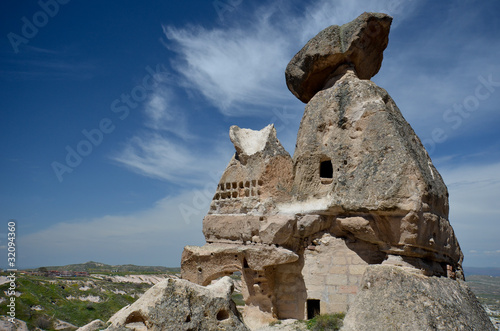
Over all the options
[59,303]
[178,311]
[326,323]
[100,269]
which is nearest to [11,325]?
[59,303]

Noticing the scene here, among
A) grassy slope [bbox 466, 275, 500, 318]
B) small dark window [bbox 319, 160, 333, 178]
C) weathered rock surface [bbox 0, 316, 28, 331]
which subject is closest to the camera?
small dark window [bbox 319, 160, 333, 178]

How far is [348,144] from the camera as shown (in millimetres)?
8594

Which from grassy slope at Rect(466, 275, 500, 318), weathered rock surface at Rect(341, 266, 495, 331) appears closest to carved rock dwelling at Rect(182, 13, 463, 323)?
weathered rock surface at Rect(341, 266, 495, 331)

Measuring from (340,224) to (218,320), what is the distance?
13.1 ft

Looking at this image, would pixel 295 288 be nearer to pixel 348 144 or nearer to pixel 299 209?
pixel 299 209

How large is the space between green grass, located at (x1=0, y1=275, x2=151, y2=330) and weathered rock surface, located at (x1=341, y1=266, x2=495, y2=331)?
16.4m

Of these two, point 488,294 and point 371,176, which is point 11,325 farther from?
point 488,294

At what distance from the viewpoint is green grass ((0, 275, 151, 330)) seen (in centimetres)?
1792

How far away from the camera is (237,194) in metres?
10.1

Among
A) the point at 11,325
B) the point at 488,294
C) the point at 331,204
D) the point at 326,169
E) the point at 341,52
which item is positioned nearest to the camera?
the point at 331,204

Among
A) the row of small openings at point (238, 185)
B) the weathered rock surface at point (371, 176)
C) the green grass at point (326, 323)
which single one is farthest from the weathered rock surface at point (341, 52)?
the green grass at point (326, 323)

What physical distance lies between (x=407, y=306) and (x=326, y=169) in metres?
4.67

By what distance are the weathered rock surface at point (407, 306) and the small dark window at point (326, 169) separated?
3766mm

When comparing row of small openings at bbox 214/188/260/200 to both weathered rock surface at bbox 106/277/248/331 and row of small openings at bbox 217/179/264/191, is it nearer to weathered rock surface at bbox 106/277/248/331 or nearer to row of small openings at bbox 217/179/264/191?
row of small openings at bbox 217/179/264/191
